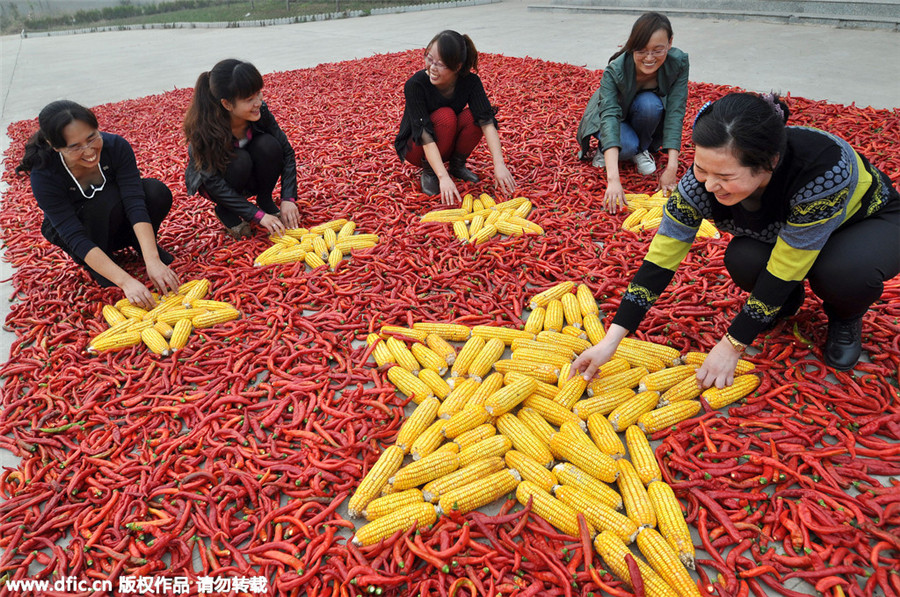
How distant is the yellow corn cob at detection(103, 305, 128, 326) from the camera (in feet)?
13.6

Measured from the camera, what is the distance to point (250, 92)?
14.9ft

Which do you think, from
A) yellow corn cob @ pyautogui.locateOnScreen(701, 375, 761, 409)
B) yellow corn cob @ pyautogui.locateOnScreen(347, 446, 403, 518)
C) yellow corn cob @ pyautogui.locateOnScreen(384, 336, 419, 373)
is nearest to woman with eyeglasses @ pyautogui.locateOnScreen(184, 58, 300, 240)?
yellow corn cob @ pyautogui.locateOnScreen(384, 336, 419, 373)

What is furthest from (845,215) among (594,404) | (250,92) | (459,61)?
(250,92)

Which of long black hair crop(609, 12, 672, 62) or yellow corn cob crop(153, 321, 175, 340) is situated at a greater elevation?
long black hair crop(609, 12, 672, 62)

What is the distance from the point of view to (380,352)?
11.9ft

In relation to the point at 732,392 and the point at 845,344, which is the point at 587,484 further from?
the point at 845,344

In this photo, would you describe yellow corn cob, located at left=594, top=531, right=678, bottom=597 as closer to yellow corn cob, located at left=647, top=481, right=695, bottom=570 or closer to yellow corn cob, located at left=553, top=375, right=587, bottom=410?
yellow corn cob, located at left=647, top=481, right=695, bottom=570

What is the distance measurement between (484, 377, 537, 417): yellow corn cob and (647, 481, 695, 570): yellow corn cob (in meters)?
0.83

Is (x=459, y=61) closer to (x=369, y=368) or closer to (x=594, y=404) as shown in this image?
(x=369, y=368)

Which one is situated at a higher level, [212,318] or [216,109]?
[216,109]

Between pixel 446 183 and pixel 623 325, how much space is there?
3.02 m

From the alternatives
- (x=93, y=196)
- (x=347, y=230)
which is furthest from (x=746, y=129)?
(x=93, y=196)

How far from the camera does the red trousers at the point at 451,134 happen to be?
5.57 metres

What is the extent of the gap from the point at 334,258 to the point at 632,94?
357cm
